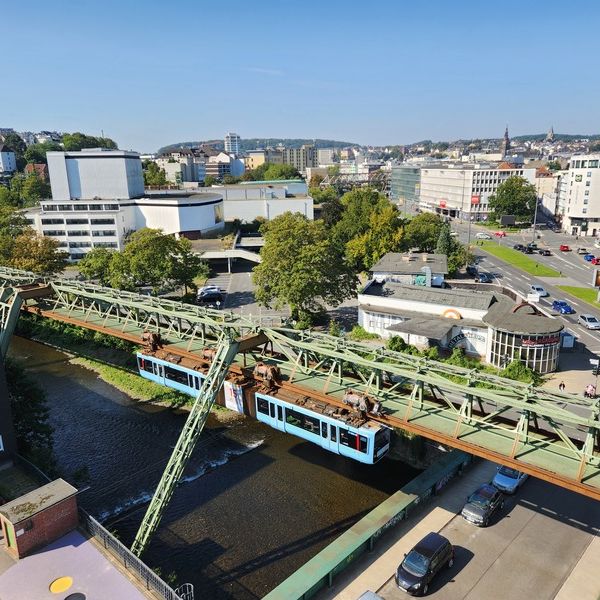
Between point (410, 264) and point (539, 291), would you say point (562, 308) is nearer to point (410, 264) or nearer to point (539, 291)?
point (539, 291)

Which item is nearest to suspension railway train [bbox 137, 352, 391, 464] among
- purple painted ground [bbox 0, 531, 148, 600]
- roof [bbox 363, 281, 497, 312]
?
purple painted ground [bbox 0, 531, 148, 600]

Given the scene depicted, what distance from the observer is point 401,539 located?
20422 millimetres

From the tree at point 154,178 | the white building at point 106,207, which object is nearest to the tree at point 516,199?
the white building at point 106,207

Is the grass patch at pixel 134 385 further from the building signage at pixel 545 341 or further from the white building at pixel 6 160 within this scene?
the white building at pixel 6 160

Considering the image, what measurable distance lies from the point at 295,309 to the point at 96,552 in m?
31.3

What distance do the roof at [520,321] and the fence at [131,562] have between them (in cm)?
2874

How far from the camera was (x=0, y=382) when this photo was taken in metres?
24.0

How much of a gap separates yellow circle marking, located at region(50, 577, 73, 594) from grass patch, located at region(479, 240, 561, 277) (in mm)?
68577

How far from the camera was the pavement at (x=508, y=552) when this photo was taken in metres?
18.0

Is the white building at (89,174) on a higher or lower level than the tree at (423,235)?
higher

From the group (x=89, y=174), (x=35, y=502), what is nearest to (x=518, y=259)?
(x=89, y=174)

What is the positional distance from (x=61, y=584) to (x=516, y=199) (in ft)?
368

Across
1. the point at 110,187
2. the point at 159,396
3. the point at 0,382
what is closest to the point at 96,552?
the point at 0,382

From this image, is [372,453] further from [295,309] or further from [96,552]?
[295,309]
